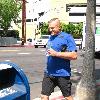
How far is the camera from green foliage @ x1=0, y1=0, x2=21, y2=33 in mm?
55312

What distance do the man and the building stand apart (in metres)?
82.8

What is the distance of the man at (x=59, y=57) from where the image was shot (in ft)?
23.5

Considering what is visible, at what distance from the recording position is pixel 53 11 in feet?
299

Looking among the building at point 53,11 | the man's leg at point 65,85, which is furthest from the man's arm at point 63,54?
the building at point 53,11

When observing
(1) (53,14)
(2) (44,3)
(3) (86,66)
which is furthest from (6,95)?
(2) (44,3)

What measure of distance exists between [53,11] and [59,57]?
8446cm

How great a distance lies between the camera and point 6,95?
611cm

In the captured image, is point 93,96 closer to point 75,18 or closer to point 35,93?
point 35,93

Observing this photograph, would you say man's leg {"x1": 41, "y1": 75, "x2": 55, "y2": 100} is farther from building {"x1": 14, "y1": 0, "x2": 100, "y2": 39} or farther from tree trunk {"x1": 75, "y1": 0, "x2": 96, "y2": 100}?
building {"x1": 14, "y1": 0, "x2": 100, "y2": 39}

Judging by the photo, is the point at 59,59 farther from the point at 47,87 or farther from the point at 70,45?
the point at 47,87

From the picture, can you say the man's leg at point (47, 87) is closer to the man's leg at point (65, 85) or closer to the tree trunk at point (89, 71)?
the man's leg at point (65, 85)

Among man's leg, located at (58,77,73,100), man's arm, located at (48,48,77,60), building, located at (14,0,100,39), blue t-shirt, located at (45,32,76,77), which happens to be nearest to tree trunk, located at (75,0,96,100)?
man's leg, located at (58,77,73,100)

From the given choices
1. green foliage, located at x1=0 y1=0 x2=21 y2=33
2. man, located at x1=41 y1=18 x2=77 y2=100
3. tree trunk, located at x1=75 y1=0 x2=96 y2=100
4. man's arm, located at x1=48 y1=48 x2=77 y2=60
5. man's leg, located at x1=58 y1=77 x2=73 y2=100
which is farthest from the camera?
green foliage, located at x1=0 y1=0 x2=21 y2=33

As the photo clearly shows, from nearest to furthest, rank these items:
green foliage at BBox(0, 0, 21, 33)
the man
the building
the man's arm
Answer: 1. the man's arm
2. the man
3. green foliage at BBox(0, 0, 21, 33)
4. the building
